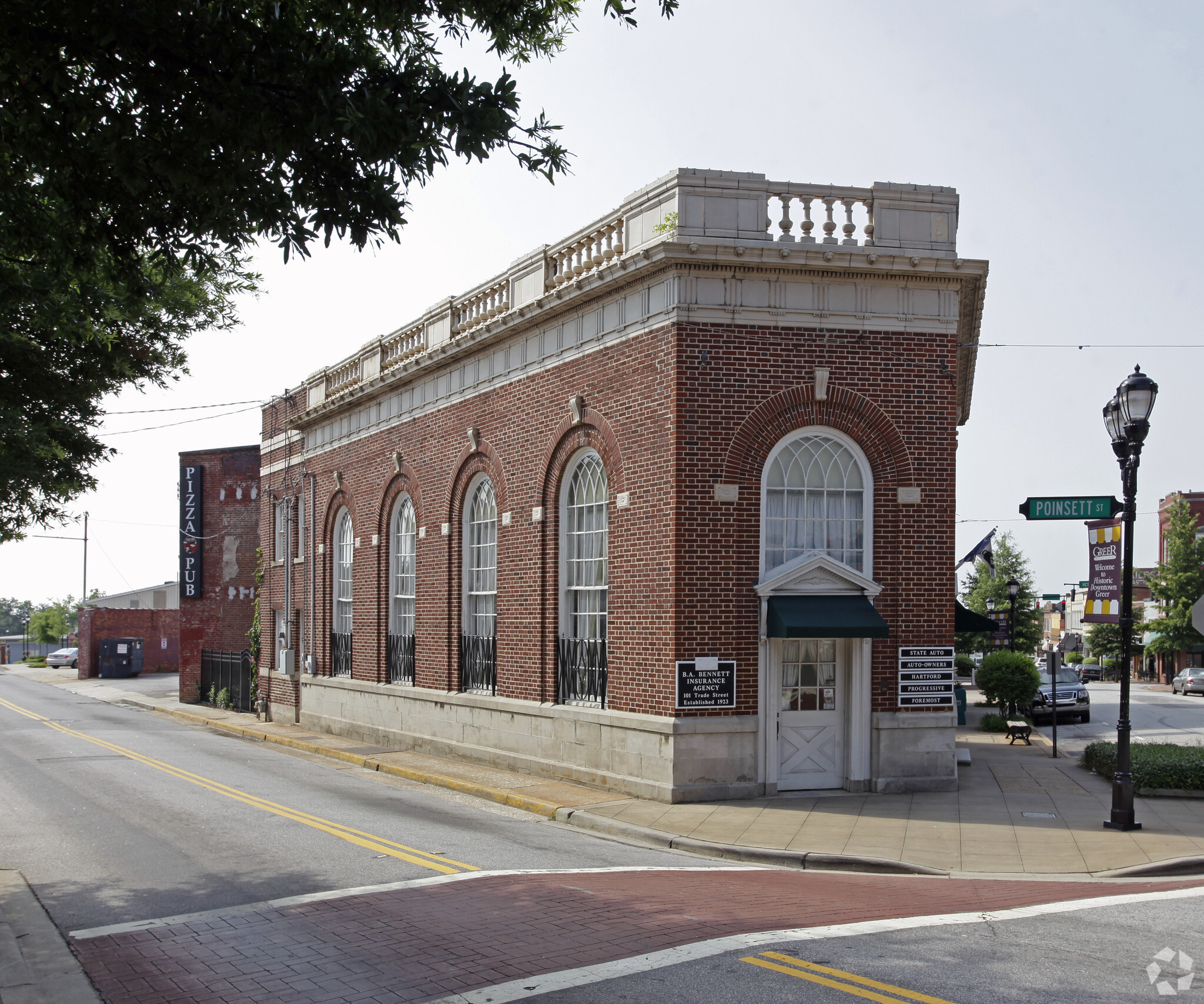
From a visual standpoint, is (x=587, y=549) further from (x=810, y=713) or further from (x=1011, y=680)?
(x=1011, y=680)

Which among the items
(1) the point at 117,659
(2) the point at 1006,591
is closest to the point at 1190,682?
(2) the point at 1006,591

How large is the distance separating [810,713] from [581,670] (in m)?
3.81

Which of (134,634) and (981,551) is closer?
(981,551)

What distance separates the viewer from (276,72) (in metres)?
7.71

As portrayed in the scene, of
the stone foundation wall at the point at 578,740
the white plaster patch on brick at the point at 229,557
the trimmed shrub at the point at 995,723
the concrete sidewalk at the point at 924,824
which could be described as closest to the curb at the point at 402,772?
the concrete sidewalk at the point at 924,824

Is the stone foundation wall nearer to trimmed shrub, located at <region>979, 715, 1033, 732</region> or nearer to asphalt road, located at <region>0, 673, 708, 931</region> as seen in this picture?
asphalt road, located at <region>0, 673, 708, 931</region>

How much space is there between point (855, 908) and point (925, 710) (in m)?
6.92

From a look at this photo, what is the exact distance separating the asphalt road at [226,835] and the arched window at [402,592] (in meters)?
3.06

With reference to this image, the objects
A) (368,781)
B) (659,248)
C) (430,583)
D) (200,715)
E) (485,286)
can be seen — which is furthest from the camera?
(200,715)

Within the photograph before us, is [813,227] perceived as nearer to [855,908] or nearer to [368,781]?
[855,908]

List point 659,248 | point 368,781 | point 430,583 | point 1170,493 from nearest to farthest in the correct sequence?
1. point 659,248
2. point 368,781
3. point 430,583
4. point 1170,493

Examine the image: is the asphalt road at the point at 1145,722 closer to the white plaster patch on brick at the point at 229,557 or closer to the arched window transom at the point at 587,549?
the arched window transom at the point at 587,549

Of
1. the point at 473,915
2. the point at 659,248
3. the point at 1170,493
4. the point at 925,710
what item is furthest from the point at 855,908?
the point at 1170,493

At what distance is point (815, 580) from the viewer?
50.9 ft
